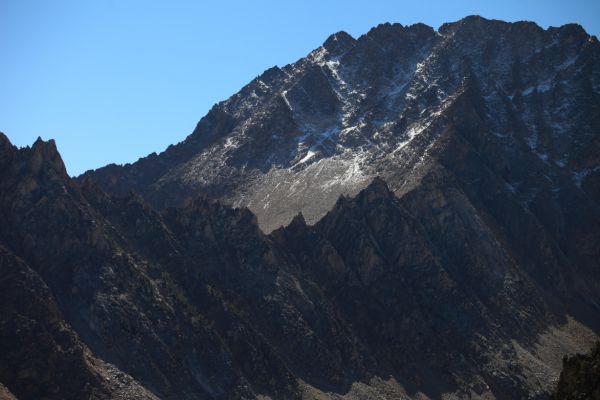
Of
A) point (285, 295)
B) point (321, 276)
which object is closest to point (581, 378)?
point (285, 295)

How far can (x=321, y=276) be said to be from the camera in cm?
14500

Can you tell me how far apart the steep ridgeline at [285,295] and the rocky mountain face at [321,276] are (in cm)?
28

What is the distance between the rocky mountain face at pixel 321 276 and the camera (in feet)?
341

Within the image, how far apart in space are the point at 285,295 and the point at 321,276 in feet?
46.7

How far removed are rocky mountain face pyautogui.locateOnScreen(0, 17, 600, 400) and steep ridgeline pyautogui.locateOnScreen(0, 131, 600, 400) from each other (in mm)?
284

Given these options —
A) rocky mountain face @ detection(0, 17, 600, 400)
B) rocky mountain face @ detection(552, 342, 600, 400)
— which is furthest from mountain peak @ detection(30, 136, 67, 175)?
rocky mountain face @ detection(552, 342, 600, 400)

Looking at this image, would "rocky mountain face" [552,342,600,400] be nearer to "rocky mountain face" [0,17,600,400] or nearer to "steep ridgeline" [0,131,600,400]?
"steep ridgeline" [0,131,600,400]

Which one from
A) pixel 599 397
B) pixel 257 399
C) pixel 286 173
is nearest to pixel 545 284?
pixel 286 173

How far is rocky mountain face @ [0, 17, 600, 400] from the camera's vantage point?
103881 millimetres

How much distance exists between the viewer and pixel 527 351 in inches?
5630

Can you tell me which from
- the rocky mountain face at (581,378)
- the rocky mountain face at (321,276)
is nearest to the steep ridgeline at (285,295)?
the rocky mountain face at (321,276)

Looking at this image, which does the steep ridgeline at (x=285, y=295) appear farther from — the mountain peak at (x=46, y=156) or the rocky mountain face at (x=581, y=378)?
the rocky mountain face at (x=581, y=378)

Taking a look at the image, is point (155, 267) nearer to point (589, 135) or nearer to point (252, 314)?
point (252, 314)

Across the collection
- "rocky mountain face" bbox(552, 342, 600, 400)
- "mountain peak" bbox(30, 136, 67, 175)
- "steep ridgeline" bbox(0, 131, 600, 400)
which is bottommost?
"rocky mountain face" bbox(552, 342, 600, 400)
